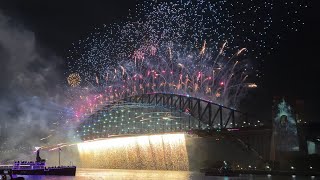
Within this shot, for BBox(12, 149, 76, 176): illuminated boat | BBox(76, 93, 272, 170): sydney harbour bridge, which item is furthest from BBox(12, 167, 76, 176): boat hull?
BBox(76, 93, 272, 170): sydney harbour bridge

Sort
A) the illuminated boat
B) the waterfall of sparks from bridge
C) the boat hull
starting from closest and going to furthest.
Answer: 1. the illuminated boat
2. the boat hull
3. the waterfall of sparks from bridge

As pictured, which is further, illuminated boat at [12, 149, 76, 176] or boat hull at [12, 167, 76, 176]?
boat hull at [12, 167, 76, 176]

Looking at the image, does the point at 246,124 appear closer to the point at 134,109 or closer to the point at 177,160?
the point at 177,160

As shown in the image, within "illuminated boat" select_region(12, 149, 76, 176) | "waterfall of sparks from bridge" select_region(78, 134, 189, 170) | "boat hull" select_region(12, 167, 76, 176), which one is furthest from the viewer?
"waterfall of sparks from bridge" select_region(78, 134, 189, 170)

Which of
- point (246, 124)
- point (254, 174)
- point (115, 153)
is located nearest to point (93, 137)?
point (115, 153)

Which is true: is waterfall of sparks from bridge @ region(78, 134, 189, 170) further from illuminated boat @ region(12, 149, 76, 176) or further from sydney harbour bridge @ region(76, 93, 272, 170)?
illuminated boat @ region(12, 149, 76, 176)

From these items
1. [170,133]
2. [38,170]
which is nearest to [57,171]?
[38,170]

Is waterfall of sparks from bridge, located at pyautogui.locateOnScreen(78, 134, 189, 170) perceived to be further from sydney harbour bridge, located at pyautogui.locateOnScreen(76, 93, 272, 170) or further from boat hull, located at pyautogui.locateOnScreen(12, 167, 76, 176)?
boat hull, located at pyautogui.locateOnScreen(12, 167, 76, 176)

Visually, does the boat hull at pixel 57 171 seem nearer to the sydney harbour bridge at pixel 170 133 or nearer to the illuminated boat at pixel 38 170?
the illuminated boat at pixel 38 170

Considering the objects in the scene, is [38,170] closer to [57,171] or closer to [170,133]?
[57,171]

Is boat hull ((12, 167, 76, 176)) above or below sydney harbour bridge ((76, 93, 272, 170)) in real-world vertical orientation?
below
